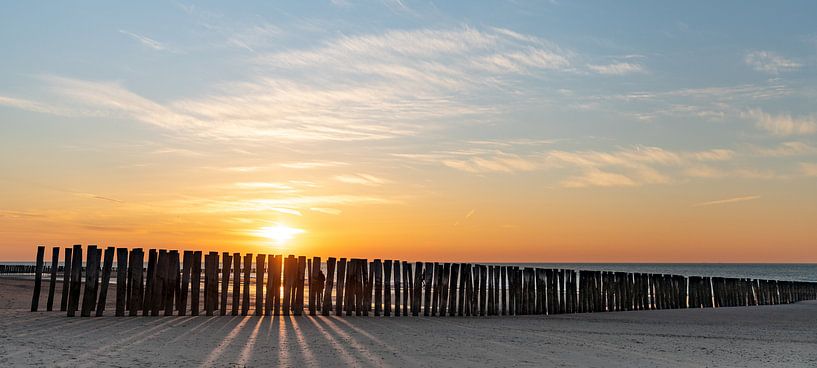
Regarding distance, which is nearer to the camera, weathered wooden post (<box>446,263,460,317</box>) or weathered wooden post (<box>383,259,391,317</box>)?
weathered wooden post (<box>383,259,391,317</box>)

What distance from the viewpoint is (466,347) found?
1027cm

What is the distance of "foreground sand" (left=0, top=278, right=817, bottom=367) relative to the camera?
8680mm

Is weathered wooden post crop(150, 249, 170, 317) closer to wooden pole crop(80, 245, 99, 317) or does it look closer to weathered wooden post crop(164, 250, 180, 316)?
weathered wooden post crop(164, 250, 180, 316)

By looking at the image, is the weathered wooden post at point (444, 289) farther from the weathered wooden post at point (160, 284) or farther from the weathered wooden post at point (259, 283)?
the weathered wooden post at point (160, 284)

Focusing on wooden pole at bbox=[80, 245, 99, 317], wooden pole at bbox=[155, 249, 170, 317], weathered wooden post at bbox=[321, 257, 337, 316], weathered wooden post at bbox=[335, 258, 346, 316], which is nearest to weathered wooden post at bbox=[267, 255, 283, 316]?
weathered wooden post at bbox=[321, 257, 337, 316]

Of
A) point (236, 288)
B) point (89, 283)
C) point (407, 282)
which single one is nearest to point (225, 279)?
point (236, 288)

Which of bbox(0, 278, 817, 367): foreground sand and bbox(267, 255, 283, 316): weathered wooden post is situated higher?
bbox(267, 255, 283, 316): weathered wooden post

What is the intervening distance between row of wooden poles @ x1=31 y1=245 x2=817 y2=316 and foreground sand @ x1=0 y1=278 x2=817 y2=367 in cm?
73

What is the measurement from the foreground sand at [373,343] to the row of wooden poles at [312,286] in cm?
73

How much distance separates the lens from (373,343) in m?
10.4

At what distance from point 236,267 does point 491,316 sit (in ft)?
21.4

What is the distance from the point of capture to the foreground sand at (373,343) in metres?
8.68

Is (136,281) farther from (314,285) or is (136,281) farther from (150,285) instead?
(314,285)

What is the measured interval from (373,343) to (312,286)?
16.6ft
